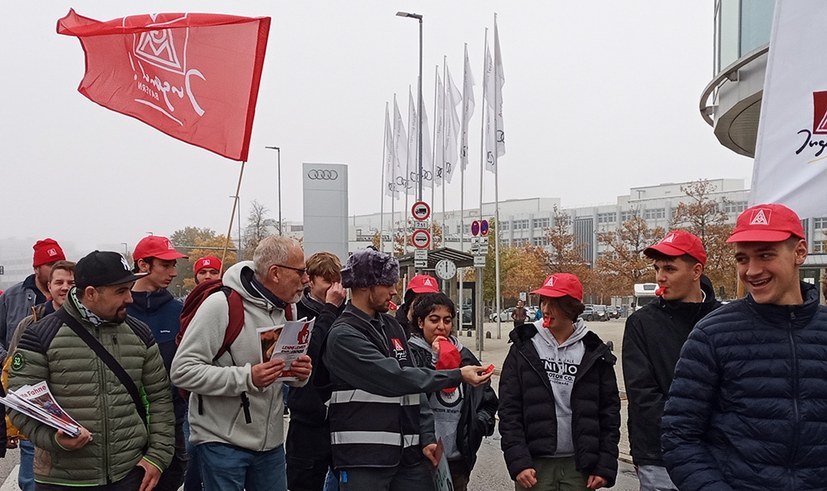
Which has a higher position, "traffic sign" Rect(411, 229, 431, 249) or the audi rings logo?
the audi rings logo

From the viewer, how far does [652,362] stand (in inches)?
146

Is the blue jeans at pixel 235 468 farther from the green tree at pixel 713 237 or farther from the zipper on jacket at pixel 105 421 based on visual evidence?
the green tree at pixel 713 237

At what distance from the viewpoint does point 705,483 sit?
8.53 feet

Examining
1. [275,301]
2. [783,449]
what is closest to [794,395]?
[783,449]

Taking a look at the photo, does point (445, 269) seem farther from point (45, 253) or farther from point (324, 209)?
point (45, 253)

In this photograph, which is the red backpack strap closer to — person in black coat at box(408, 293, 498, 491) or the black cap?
the black cap

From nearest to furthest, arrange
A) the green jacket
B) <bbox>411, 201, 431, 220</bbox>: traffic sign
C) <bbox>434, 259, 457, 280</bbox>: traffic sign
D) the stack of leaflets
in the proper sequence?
the stack of leaflets
the green jacket
<bbox>411, 201, 431, 220</bbox>: traffic sign
<bbox>434, 259, 457, 280</bbox>: traffic sign

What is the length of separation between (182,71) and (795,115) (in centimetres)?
414

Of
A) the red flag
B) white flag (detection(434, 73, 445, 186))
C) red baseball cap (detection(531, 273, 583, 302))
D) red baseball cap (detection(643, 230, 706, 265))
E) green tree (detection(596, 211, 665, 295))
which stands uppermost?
white flag (detection(434, 73, 445, 186))

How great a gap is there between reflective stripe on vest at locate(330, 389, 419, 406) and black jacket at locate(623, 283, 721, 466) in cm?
112

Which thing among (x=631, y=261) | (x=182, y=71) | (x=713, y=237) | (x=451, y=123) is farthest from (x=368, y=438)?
(x=631, y=261)

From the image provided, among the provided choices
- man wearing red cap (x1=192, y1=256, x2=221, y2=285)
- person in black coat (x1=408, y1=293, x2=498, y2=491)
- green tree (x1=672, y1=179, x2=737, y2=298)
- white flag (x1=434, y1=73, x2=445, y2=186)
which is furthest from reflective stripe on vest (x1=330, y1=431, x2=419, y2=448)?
green tree (x1=672, y1=179, x2=737, y2=298)

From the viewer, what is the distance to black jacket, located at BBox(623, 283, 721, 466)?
12.0ft

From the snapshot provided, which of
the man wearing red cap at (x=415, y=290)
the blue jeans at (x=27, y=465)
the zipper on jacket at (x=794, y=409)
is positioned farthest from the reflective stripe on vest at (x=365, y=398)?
the blue jeans at (x=27, y=465)
